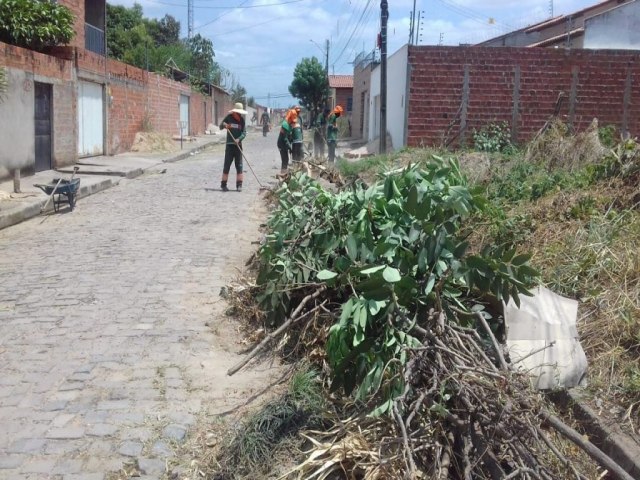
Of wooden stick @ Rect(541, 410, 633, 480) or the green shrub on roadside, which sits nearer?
wooden stick @ Rect(541, 410, 633, 480)

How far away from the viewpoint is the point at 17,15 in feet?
51.8

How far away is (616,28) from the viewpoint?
20859 mm

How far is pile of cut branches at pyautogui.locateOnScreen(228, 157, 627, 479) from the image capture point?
3.02 meters

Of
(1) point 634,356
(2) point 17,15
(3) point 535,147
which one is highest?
(2) point 17,15

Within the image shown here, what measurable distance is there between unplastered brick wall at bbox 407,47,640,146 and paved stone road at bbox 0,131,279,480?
8.34 m

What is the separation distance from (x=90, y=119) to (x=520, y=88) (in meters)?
12.2

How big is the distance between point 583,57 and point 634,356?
14.0 m

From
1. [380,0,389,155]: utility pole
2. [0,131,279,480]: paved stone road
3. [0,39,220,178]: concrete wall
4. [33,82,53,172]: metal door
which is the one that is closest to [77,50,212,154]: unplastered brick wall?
[0,39,220,178]: concrete wall

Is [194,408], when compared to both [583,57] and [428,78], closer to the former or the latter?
[428,78]

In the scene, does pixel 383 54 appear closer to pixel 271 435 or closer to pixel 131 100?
pixel 131 100

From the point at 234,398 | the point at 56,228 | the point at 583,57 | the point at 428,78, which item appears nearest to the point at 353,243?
the point at 234,398

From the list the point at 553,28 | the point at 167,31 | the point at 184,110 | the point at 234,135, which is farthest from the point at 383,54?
the point at 167,31

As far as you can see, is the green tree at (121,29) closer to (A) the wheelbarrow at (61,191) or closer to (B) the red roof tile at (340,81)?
(B) the red roof tile at (340,81)

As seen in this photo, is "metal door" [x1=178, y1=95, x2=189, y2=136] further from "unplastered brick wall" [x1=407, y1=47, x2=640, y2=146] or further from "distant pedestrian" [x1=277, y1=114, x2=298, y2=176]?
"unplastered brick wall" [x1=407, y1=47, x2=640, y2=146]
